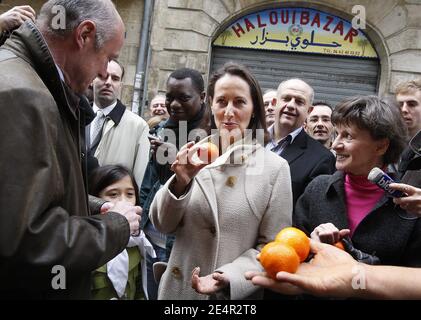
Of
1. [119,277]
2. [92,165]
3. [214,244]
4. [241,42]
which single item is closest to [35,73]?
[214,244]

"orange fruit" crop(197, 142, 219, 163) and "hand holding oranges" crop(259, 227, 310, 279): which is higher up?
"orange fruit" crop(197, 142, 219, 163)

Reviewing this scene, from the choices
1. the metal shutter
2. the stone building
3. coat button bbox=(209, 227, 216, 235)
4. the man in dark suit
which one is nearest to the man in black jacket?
coat button bbox=(209, 227, 216, 235)

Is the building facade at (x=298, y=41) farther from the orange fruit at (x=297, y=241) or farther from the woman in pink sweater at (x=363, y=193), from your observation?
the orange fruit at (x=297, y=241)

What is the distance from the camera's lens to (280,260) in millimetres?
1832

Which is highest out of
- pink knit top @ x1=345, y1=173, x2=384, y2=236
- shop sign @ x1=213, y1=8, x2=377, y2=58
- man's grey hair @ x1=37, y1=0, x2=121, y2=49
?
shop sign @ x1=213, y1=8, x2=377, y2=58

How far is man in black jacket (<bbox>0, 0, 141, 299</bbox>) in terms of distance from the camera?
4.81 feet

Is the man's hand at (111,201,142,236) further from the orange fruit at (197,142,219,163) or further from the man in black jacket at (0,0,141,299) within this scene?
the orange fruit at (197,142,219,163)

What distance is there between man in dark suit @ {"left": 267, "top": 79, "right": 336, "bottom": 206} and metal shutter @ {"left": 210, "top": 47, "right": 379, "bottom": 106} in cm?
537

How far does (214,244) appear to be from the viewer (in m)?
2.28

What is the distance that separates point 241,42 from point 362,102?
6983 millimetres

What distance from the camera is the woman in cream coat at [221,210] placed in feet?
7.34

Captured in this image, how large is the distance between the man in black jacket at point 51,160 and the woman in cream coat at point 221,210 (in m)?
0.34

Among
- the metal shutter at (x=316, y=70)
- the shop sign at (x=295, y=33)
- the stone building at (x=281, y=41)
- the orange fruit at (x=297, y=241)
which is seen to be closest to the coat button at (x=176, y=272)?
the orange fruit at (x=297, y=241)

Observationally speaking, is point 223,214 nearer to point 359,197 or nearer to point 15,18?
point 359,197
